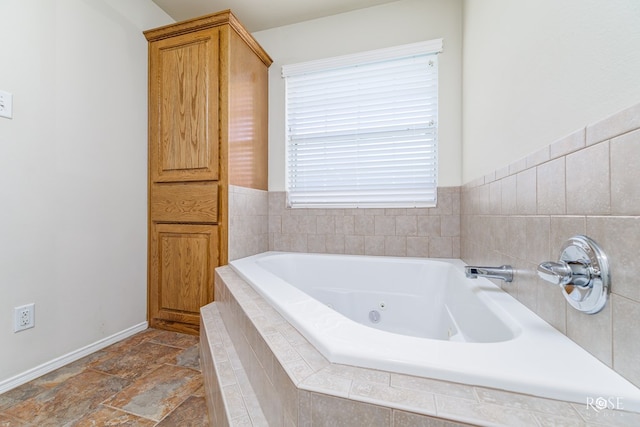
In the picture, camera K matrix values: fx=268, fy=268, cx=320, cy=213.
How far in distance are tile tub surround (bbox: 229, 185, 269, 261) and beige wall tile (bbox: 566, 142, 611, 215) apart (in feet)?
5.62

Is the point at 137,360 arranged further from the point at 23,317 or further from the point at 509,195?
the point at 509,195

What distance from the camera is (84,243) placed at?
1.61 meters

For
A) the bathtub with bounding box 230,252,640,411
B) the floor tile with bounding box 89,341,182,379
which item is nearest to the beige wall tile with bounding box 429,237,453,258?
the bathtub with bounding box 230,252,640,411

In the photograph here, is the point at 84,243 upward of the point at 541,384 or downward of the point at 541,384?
upward

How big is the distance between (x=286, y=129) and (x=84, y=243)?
1.62 m

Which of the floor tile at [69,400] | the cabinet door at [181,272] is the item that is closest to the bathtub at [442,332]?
the cabinet door at [181,272]

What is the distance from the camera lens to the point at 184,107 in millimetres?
1908

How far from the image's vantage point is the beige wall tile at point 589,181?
57 centimetres

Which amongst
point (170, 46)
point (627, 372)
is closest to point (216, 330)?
point (627, 372)

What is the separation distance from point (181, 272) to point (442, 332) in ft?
5.63

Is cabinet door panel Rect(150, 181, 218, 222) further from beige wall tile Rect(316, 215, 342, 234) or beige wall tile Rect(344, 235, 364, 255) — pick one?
beige wall tile Rect(344, 235, 364, 255)

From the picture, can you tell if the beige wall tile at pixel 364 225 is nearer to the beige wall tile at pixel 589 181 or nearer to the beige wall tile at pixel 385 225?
the beige wall tile at pixel 385 225

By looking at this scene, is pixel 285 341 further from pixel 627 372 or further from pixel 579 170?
pixel 579 170

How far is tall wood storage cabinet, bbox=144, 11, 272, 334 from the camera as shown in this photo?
183cm
